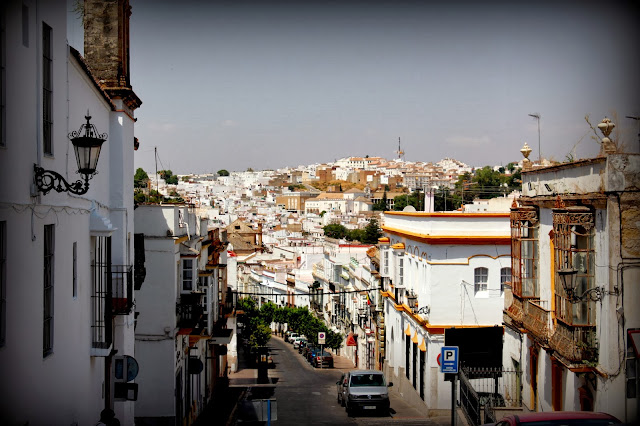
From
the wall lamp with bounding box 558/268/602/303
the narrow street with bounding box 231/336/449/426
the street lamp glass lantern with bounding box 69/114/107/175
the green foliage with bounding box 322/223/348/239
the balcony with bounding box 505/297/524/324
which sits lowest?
the narrow street with bounding box 231/336/449/426

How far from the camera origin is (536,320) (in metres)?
14.8

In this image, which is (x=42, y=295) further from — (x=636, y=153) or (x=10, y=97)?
(x=636, y=153)

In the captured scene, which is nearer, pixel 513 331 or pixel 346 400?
pixel 513 331

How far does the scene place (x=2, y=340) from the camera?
664 cm

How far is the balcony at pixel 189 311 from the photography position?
66.7ft

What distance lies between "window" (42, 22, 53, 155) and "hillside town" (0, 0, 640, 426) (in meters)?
0.02

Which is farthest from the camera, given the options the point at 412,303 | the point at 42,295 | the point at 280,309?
the point at 280,309

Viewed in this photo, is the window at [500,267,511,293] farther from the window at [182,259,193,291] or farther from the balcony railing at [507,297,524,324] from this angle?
the window at [182,259,193,291]

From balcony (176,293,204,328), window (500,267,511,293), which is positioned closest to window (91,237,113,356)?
balcony (176,293,204,328)

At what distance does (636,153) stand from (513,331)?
7066 millimetres

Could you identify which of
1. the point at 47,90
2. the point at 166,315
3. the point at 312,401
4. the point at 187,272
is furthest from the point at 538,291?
the point at 312,401

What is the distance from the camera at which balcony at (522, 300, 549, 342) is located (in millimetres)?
14145

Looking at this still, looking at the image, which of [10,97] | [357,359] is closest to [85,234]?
[10,97]

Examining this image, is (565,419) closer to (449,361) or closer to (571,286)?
(571,286)
